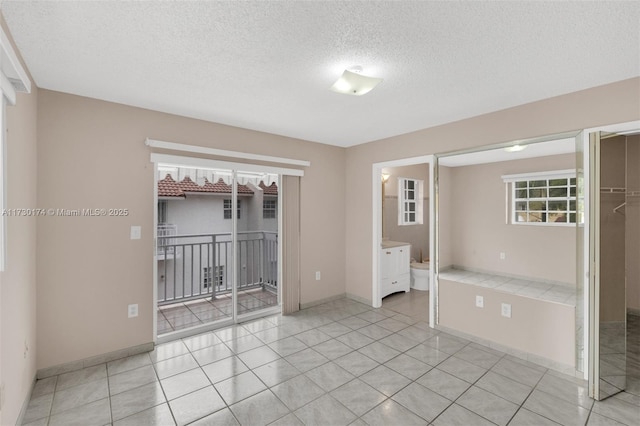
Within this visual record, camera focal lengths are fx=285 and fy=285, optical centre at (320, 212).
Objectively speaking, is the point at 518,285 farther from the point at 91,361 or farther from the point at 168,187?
the point at 91,361

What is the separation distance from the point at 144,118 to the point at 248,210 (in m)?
1.58

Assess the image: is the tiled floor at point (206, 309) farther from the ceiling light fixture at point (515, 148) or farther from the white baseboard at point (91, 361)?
the ceiling light fixture at point (515, 148)

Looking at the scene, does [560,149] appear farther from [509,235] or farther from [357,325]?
[357,325]

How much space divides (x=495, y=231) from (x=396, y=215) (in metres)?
2.02

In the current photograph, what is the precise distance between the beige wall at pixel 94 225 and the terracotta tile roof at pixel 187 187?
25 centimetres

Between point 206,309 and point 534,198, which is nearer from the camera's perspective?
point 534,198

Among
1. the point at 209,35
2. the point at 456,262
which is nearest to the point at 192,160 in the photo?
the point at 209,35

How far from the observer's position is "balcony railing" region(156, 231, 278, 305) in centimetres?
378

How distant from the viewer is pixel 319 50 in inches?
73.4

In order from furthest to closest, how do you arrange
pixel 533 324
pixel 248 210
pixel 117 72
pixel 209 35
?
pixel 248 210
pixel 533 324
pixel 117 72
pixel 209 35

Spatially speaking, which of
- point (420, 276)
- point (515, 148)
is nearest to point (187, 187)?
point (515, 148)

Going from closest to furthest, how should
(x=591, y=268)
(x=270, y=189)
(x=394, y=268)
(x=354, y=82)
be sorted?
(x=354, y=82)
(x=591, y=268)
(x=270, y=189)
(x=394, y=268)

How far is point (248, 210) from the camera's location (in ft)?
12.8

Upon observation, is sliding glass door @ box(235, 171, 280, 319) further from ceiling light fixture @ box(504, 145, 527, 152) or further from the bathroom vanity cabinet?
Answer: ceiling light fixture @ box(504, 145, 527, 152)
